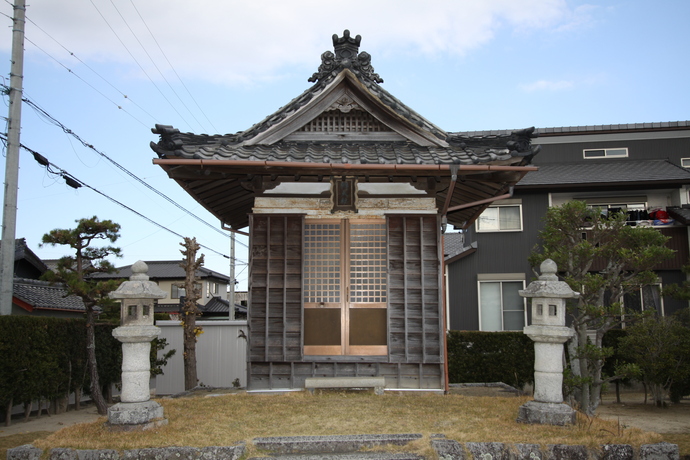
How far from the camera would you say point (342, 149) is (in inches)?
374

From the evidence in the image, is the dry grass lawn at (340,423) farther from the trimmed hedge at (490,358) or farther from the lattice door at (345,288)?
the trimmed hedge at (490,358)

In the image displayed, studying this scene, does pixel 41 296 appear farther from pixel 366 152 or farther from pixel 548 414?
pixel 548 414

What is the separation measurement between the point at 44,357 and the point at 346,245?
9.65 metres

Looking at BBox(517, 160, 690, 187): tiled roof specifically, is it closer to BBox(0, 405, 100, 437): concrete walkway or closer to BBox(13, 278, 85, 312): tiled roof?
BBox(0, 405, 100, 437): concrete walkway

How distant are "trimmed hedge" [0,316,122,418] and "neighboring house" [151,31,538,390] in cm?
686

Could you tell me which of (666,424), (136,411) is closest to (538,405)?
(136,411)

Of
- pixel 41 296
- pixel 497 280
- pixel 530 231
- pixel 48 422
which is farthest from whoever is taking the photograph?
pixel 530 231

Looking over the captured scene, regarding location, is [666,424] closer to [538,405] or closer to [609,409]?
[609,409]

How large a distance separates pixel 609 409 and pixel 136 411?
1554 centimetres

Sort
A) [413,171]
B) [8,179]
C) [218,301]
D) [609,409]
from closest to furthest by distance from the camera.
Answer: [413,171] → [8,179] → [609,409] → [218,301]

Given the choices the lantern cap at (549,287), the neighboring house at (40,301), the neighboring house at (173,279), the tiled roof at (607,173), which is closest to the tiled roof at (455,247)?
the tiled roof at (607,173)

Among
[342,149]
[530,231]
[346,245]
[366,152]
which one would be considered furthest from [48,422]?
[530,231]

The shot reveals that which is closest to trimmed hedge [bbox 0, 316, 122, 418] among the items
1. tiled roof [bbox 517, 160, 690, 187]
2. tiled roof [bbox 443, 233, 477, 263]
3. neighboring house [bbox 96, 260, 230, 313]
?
tiled roof [bbox 443, 233, 477, 263]

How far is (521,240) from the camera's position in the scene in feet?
71.6
